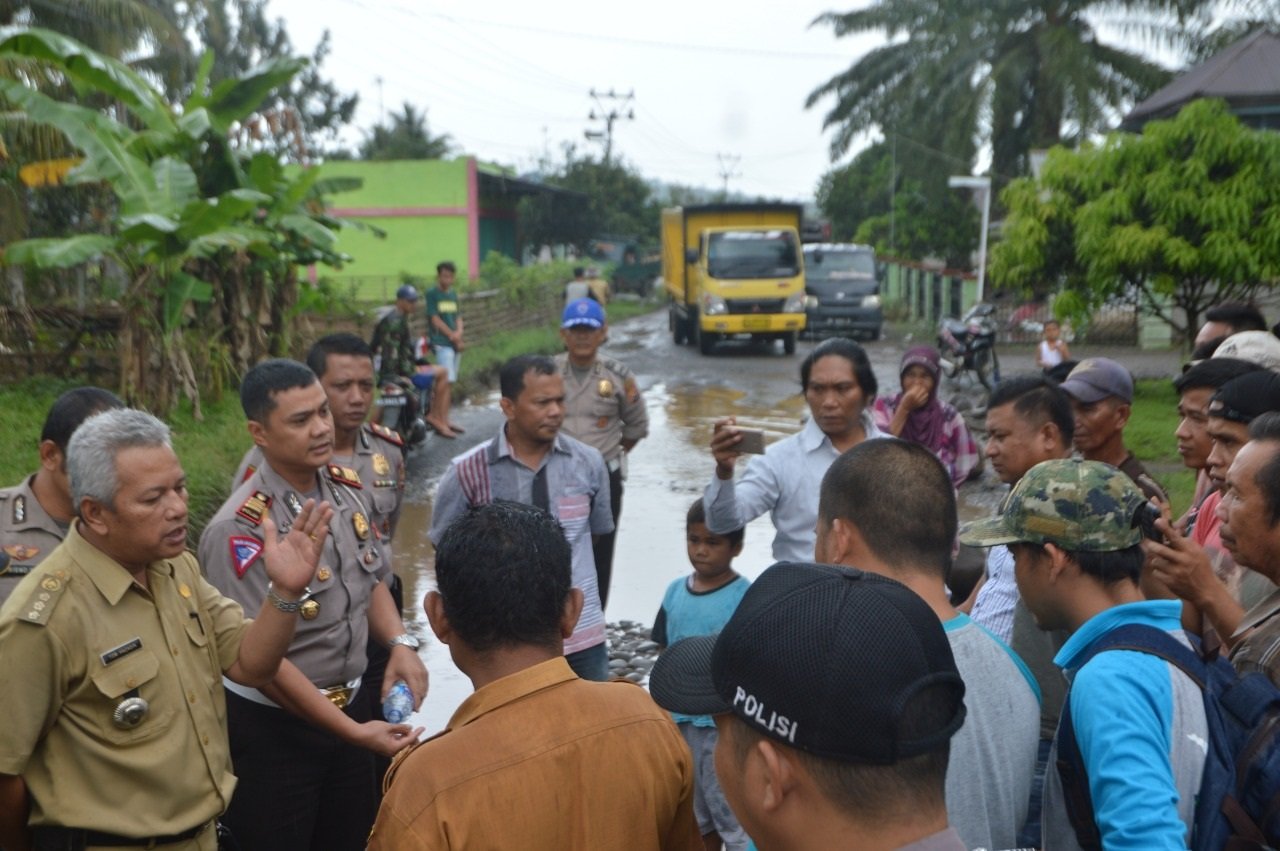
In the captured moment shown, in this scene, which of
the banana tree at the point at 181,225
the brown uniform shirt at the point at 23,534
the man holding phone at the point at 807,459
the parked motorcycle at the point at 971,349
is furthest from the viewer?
the parked motorcycle at the point at 971,349

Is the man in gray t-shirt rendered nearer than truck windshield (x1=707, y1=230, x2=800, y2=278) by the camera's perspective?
Yes

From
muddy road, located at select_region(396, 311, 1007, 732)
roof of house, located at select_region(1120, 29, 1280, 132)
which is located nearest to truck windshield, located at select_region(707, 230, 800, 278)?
muddy road, located at select_region(396, 311, 1007, 732)

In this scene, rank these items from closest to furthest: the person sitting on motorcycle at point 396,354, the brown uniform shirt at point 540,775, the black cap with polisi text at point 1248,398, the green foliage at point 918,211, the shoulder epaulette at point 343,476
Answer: the brown uniform shirt at point 540,775 < the black cap with polisi text at point 1248,398 < the shoulder epaulette at point 343,476 < the person sitting on motorcycle at point 396,354 < the green foliage at point 918,211

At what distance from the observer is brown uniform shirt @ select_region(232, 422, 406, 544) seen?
4.76 metres

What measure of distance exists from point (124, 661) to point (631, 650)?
14.5 ft

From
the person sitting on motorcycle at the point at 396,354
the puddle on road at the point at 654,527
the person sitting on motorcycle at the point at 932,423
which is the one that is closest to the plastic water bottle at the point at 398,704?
the puddle on road at the point at 654,527

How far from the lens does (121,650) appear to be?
2.89 meters

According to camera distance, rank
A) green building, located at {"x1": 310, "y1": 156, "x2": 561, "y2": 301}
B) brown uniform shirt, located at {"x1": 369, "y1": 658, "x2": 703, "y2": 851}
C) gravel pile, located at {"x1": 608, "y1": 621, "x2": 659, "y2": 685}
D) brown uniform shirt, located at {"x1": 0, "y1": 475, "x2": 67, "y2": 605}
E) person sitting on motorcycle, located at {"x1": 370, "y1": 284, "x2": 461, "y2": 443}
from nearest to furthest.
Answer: brown uniform shirt, located at {"x1": 369, "y1": 658, "x2": 703, "y2": 851} → brown uniform shirt, located at {"x1": 0, "y1": 475, "x2": 67, "y2": 605} → gravel pile, located at {"x1": 608, "y1": 621, "x2": 659, "y2": 685} → person sitting on motorcycle, located at {"x1": 370, "y1": 284, "x2": 461, "y2": 443} → green building, located at {"x1": 310, "y1": 156, "x2": 561, "y2": 301}

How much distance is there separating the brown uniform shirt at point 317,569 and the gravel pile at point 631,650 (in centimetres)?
277

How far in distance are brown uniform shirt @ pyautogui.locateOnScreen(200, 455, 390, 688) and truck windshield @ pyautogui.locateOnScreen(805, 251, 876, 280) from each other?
23312 millimetres

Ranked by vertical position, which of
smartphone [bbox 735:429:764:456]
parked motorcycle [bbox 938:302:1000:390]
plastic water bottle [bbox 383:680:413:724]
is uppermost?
smartphone [bbox 735:429:764:456]

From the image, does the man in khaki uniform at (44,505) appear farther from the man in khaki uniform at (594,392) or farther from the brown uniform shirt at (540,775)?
the man in khaki uniform at (594,392)

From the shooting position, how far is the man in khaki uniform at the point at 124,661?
9.14 feet

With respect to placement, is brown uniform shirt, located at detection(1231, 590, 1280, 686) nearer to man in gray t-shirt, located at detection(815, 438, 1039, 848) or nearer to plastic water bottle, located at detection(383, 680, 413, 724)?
man in gray t-shirt, located at detection(815, 438, 1039, 848)
